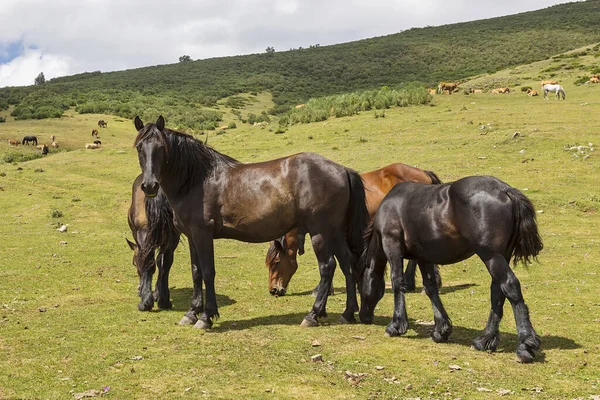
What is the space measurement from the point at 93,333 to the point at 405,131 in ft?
80.2

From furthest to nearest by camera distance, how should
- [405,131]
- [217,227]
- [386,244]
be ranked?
[405,131]
[217,227]
[386,244]

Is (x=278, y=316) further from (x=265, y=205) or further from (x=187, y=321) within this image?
(x=265, y=205)

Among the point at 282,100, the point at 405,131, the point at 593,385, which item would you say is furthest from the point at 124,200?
the point at 282,100

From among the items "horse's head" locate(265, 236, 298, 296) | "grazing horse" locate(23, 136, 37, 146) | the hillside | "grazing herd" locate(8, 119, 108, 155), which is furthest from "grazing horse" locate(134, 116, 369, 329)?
the hillside

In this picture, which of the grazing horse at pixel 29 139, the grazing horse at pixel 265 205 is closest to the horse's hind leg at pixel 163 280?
the grazing horse at pixel 265 205

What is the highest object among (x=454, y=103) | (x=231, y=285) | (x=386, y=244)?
(x=454, y=103)

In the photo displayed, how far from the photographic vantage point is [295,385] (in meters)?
6.00

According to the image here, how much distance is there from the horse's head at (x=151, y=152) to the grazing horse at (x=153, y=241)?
4.88 feet

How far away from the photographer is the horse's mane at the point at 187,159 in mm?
8469

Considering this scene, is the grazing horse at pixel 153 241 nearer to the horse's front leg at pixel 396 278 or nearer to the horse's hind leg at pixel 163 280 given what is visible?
the horse's hind leg at pixel 163 280

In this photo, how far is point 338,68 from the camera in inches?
4119

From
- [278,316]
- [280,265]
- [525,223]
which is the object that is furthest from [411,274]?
[525,223]

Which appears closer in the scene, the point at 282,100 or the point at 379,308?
the point at 379,308

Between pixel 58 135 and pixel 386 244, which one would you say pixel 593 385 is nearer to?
pixel 386 244
